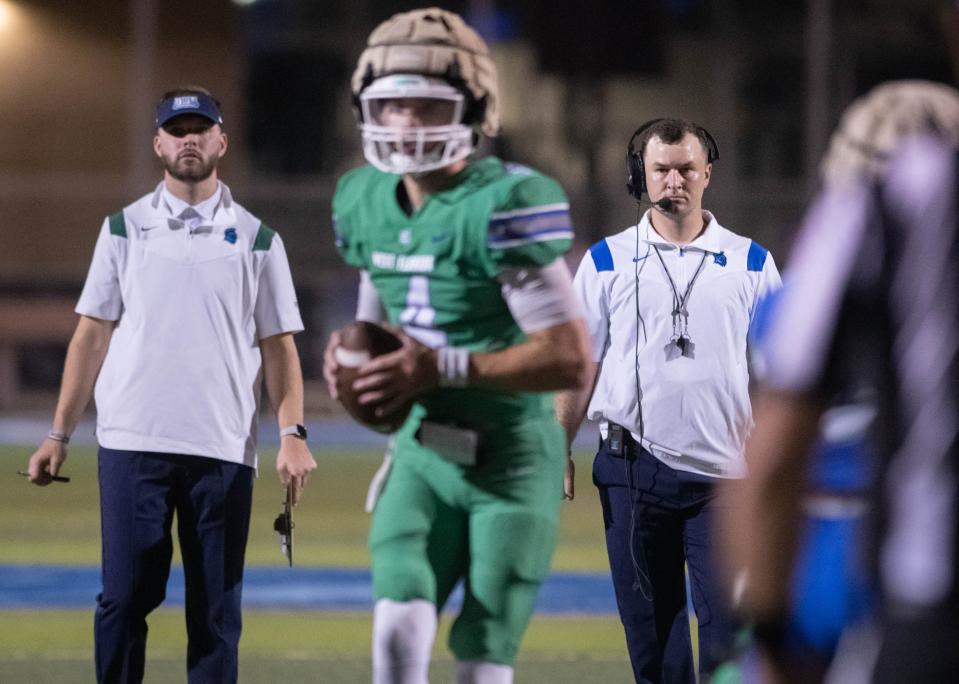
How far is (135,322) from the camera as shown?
5.09 meters

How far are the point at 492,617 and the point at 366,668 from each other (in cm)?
335

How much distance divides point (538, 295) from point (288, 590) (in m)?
5.67

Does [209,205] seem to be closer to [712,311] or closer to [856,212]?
[712,311]

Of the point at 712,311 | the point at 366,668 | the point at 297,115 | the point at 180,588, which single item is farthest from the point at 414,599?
the point at 297,115

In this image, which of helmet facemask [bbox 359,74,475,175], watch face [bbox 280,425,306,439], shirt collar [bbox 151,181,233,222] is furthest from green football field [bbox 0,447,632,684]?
helmet facemask [bbox 359,74,475,175]

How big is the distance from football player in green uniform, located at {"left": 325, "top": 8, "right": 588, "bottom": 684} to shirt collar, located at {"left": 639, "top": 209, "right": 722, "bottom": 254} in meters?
1.45

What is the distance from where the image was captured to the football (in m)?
3.57

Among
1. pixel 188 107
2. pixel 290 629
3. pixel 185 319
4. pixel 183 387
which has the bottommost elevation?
pixel 290 629

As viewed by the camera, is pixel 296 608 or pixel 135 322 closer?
pixel 135 322

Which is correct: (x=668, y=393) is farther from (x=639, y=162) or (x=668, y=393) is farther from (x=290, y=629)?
(x=290, y=629)

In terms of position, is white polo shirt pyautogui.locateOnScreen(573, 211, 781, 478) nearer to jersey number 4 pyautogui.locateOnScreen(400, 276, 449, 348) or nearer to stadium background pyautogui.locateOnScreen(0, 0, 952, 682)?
jersey number 4 pyautogui.locateOnScreen(400, 276, 449, 348)

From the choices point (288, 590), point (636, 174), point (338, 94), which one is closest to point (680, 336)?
point (636, 174)

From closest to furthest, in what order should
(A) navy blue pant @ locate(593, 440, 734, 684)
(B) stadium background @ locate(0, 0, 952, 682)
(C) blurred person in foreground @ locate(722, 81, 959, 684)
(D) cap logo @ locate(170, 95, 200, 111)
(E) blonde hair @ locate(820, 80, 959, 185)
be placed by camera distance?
(C) blurred person in foreground @ locate(722, 81, 959, 684) < (E) blonde hair @ locate(820, 80, 959, 185) < (A) navy blue pant @ locate(593, 440, 734, 684) < (D) cap logo @ locate(170, 95, 200, 111) < (B) stadium background @ locate(0, 0, 952, 682)

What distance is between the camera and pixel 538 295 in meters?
3.59
